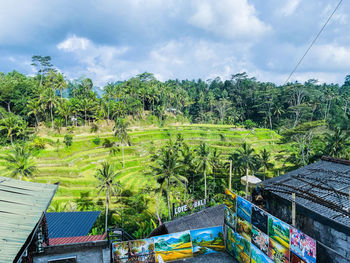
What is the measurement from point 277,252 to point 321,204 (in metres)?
3.19

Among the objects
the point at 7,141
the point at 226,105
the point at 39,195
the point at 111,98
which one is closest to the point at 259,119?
the point at 226,105

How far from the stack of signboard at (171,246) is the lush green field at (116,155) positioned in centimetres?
2314

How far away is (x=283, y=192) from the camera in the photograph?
1300cm

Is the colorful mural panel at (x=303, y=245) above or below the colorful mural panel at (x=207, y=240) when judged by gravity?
above

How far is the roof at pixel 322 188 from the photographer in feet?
35.2

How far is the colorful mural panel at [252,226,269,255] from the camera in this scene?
38.6 feet

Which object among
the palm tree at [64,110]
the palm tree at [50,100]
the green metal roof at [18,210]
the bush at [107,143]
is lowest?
the bush at [107,143]

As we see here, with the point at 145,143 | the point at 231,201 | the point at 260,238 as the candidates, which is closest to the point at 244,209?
the point at 231,201

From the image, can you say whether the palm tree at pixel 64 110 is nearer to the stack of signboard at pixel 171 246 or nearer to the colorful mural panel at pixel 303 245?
the stack of signboard at pixel 171 246

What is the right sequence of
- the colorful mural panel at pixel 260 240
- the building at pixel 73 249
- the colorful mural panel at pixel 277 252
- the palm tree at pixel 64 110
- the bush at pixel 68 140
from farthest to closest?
1. the palm tree at pixel 64 110
2. the bush at pixel 68 140
3. the colorful mural panel at pixel 260 240
4. the building at pixel 73 249
5. the colorful mural panel at pixel 277 252

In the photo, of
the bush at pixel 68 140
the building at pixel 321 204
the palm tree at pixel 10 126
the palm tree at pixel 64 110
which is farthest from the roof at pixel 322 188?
the palm tree at pixel 64 110

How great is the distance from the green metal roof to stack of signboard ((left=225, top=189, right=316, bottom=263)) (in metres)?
10.3

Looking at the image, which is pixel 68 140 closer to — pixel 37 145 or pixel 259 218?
pixel 37 145

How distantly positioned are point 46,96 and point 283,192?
2163 inches
